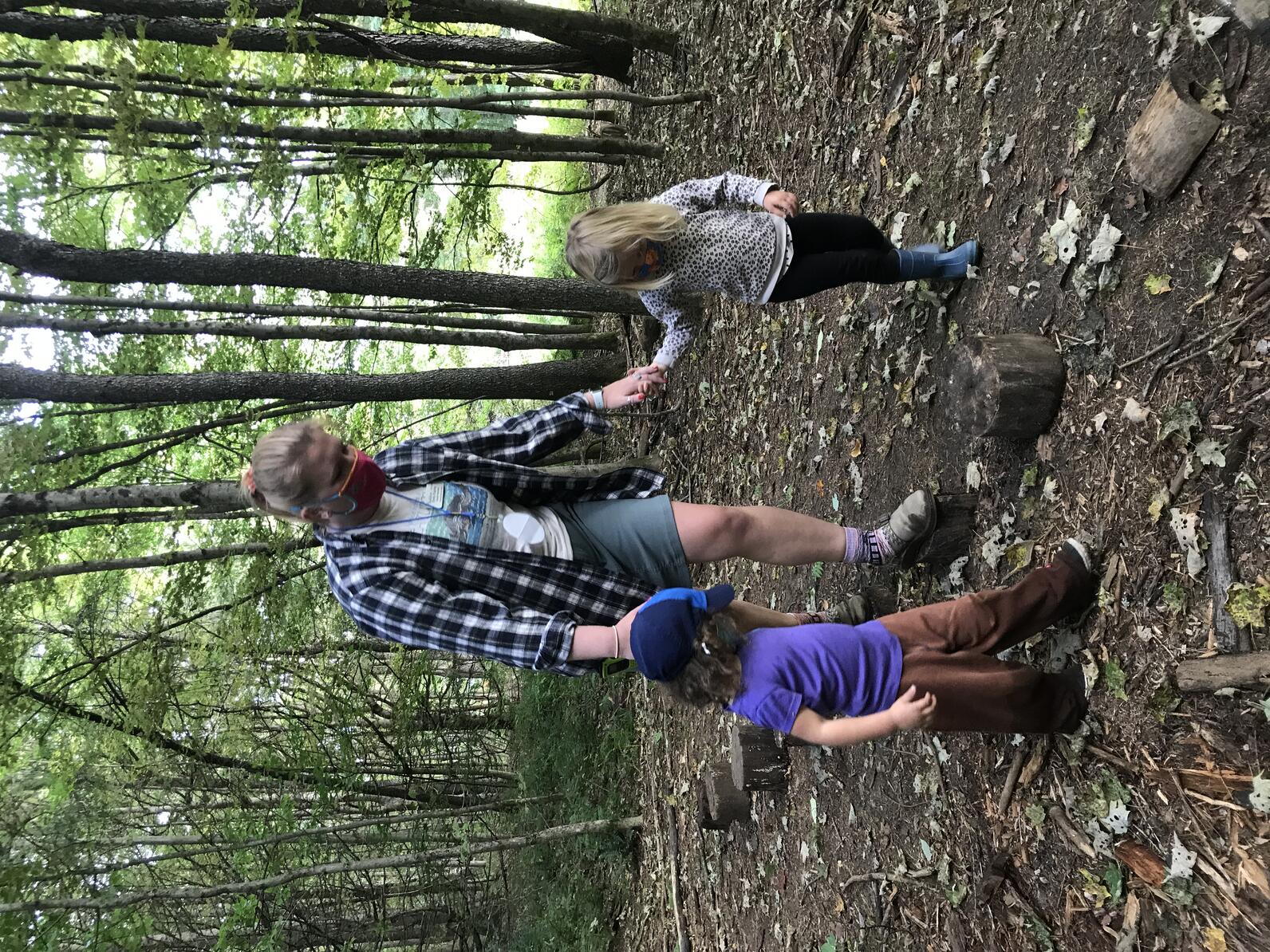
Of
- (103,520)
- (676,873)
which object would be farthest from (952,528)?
(103,520)

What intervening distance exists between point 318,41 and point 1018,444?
5.99 metres

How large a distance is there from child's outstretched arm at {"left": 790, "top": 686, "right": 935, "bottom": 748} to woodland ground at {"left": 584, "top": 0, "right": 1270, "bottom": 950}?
2.22 ft

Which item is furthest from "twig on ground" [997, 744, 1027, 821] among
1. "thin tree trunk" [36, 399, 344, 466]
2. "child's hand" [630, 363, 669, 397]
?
"thin tree trunk" [36, 399, 344, 466]

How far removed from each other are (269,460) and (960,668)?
8.57 ft

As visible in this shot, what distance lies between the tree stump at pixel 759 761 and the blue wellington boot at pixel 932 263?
2.89 m

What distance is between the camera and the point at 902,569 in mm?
3777

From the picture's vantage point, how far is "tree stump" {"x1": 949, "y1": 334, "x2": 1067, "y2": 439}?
284 cm

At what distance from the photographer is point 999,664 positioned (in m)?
2.70

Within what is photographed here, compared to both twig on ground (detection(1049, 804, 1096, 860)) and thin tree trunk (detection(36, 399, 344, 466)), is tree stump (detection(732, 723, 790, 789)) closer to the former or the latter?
twig on ground (detection(1049, 804, 1096, 860))

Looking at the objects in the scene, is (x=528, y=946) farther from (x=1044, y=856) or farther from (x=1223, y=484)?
(x=1223, y=484)

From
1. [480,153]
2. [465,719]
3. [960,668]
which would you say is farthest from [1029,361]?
[465,719]

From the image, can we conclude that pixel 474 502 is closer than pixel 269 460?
No

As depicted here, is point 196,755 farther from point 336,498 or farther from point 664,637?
point 664,637

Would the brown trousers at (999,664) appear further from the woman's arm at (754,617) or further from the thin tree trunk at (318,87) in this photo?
the thin tree trunk at (318,87)
